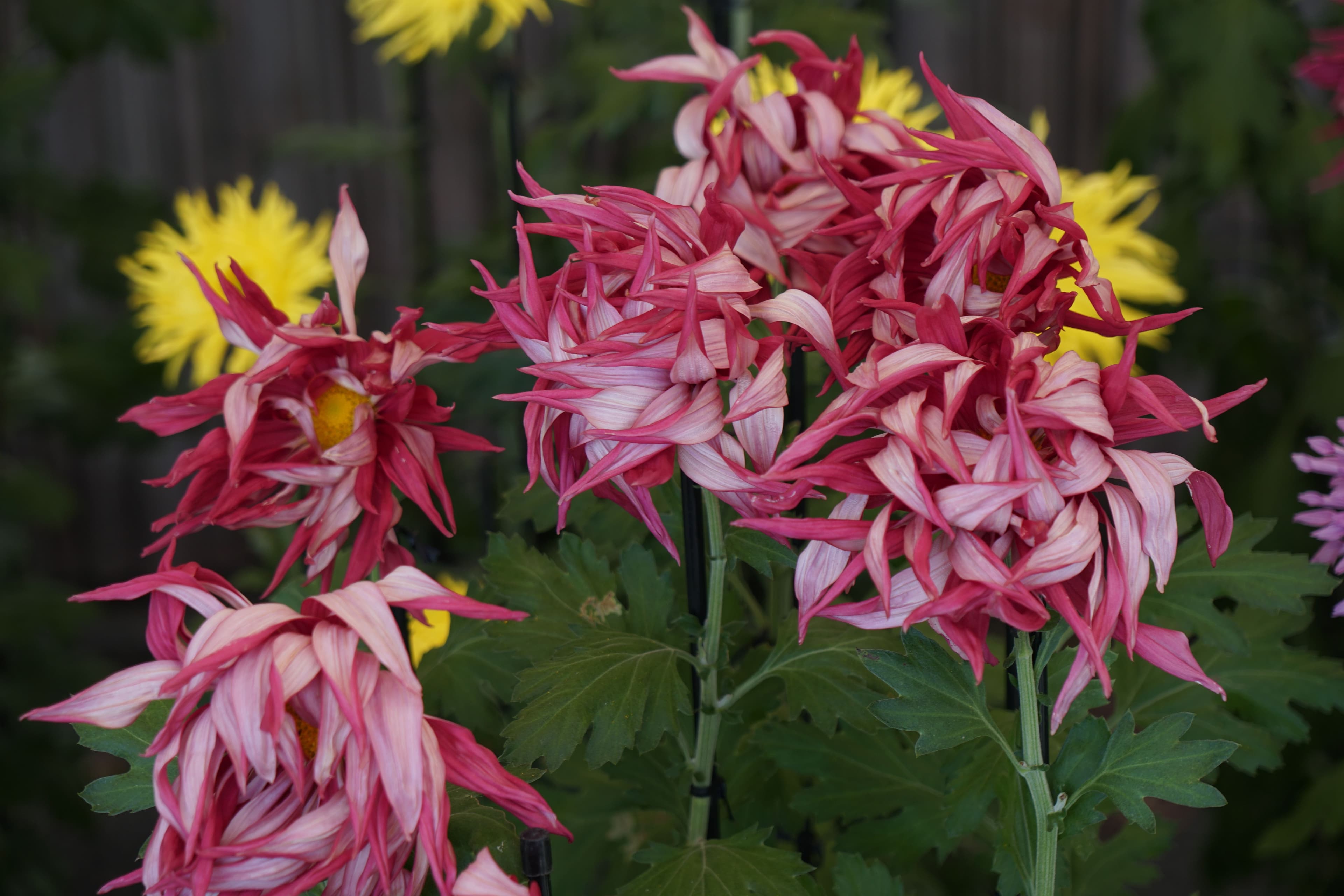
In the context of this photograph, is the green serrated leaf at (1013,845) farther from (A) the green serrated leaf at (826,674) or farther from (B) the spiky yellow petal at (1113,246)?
(B) the spiky yellow petal at (1113,246)

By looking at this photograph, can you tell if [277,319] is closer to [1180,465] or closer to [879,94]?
[1180,465]

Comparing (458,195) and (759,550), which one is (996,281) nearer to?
(759,550)

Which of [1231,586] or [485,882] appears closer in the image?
[485,882]

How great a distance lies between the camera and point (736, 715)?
1.34 ft

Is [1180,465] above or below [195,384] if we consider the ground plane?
above

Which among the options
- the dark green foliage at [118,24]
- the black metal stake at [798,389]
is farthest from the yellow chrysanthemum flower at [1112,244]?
the dark green foliage at [118,24]

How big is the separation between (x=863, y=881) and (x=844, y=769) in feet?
0.20

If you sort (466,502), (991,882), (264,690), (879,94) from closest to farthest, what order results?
1. (264,690)
2. (991,882)
3. (879,94)
4. (466,502)

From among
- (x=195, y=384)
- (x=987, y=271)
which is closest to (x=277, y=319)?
(x=987, y=271)

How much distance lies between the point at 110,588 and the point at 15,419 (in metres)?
1.47

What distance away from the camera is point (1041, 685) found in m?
0.36

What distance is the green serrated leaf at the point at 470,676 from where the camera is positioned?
46 cm

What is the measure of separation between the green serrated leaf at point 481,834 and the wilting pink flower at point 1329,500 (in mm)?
301

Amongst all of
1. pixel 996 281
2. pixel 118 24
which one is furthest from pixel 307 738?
pixel 118 24
